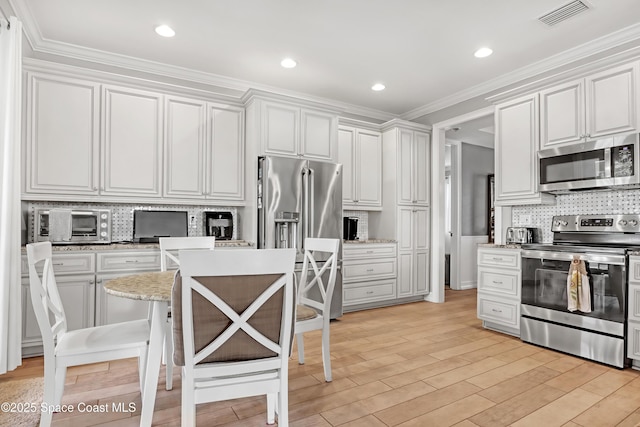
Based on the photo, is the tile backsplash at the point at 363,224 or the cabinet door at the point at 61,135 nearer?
the cabinet door at the point at 61,135

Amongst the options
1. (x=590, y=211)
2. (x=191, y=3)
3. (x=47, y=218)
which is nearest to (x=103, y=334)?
(x=47, y=218)

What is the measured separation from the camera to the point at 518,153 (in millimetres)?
3758

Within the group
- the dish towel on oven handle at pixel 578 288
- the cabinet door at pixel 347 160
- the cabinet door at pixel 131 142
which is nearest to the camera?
the dish towel on oven handle at pixel 578 288

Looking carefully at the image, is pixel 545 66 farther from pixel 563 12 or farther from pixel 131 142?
pixel 131 142

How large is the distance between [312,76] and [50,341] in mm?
3437

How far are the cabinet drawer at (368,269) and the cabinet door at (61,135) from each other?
9.09 feet

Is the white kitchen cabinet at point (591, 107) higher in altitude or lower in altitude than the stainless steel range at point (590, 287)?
higher

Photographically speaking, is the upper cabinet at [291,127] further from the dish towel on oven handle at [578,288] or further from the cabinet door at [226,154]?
the dish towel on oven handle at [578,288]

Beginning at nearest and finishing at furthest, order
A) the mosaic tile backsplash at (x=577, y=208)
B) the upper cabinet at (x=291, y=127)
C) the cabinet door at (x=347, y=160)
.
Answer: the mosaic tile backsplash at (x=577, y=208)
the upper cabinet at (x=291, y=127)
the cabinet door at (x=347, y=160)

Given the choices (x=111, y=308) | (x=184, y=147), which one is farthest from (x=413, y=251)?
(x=111, y=308)

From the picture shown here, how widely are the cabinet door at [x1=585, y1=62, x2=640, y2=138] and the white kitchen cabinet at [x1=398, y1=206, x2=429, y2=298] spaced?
7.42ft

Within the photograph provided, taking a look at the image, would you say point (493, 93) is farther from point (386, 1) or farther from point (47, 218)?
point (47, 218)

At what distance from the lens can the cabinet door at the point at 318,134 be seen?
4.16 meters

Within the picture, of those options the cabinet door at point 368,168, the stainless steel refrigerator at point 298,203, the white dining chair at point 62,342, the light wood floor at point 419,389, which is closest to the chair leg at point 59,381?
the white dining chair at point 62,342
